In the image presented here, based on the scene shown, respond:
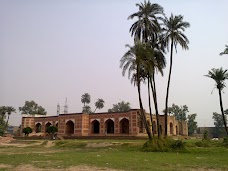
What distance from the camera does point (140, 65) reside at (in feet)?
84.5

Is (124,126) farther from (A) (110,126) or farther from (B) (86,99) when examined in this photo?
(B) (86,99)

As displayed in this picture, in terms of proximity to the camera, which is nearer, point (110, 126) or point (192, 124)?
point (110, 126)

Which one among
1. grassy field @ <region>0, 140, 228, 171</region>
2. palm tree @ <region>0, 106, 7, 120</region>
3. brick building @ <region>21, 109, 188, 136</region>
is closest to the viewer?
grassy field @ <region>0, 140, 228, 171</region>

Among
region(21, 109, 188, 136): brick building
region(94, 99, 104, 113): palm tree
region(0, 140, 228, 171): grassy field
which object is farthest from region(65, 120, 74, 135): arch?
region(94, 99, 104, 113): palm tree

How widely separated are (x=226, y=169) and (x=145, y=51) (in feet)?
49.4

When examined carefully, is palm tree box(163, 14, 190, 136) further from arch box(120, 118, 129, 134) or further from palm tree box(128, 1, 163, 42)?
arch box(120, 118, 129, 134)

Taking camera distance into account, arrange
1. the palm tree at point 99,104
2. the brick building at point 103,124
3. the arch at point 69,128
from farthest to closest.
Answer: the palm tree at point 99,104 < the arch at point 69,128 < the brick building at point 103,124

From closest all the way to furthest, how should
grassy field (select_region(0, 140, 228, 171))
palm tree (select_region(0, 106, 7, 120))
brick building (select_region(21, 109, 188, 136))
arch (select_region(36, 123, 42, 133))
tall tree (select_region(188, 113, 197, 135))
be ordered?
grassy field (select_region(0, 140, 228, 171)) < brick building (select_region(21, 109, 188, 136)) < arch (select_region(36, 123, 42, 133)) < palm tree (select_region(0, 106, 7, 120)) < tall tree (select_region(188, 113, 197, 135))

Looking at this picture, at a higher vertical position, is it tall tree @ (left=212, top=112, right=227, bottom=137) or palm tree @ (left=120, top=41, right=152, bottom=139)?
palm tree @ (left=120, top=41, right=152, bottom=139)

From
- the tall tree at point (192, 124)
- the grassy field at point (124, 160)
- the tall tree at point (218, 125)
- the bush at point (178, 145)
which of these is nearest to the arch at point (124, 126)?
the grassy field at point (124, 160)

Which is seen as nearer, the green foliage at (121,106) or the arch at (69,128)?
the arch at (69,128)

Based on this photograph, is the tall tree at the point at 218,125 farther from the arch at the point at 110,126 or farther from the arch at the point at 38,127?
the arch at the point at 38,127

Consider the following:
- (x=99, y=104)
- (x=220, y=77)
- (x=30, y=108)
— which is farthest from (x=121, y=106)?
(x=220, y=77)

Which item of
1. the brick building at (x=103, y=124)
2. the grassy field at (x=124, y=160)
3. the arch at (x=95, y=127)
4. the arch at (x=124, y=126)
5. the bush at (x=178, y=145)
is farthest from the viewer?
the arch at (x=95, y=127)
